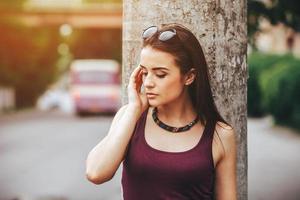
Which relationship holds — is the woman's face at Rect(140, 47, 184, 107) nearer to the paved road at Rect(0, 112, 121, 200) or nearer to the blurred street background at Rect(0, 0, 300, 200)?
the blurred street background at Rect(0, 0, 300, 200)

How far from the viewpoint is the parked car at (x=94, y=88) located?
32.3 meters

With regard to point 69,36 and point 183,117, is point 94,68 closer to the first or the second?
point 69,36

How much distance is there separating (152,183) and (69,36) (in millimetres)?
53424

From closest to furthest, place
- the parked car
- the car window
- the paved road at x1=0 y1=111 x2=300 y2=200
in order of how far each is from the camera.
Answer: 1. the paved road at x1=0 y1=111 x2=300 y2=200
2. the parked car
3. the car window

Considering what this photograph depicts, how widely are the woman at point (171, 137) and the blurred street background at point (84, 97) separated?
3.30m

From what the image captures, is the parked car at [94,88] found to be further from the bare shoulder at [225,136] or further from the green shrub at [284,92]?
the bare shoulder at [225,136]

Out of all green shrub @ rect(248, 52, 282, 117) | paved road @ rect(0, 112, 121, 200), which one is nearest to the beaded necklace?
paved road @ rect(0, 112, 121, 200)

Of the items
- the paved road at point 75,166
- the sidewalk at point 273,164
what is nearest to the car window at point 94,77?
the paved road at point 75,166

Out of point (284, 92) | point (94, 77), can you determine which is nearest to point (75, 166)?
point (284, 92)

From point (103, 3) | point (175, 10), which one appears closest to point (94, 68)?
point (103, 3)

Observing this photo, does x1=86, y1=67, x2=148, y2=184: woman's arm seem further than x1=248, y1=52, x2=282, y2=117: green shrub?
No

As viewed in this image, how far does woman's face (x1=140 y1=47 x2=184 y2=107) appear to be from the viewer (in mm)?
2420

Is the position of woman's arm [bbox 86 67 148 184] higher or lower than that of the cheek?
lower

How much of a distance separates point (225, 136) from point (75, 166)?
1161cm
